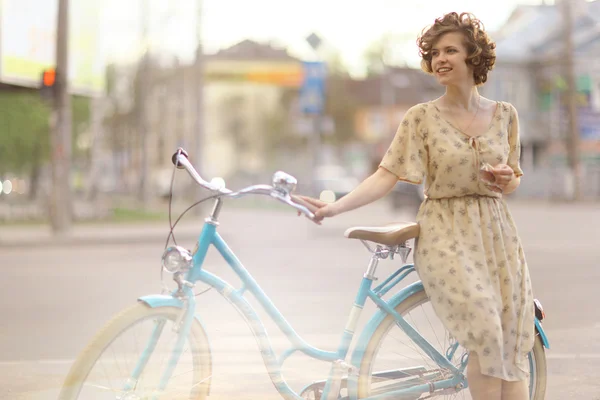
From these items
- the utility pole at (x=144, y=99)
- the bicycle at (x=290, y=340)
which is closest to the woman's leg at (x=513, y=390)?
the bicycle at (x=290, y=340)

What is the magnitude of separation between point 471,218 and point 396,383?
2.38ft

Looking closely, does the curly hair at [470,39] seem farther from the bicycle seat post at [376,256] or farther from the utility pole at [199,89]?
the utility pole at [199,89]

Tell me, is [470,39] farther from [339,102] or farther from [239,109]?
[239,109]

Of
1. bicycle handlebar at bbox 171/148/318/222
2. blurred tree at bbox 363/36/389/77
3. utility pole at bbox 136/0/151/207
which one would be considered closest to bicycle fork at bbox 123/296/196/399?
bicycle handlebar at bbox 171/148/318/222

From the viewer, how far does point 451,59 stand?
3.96 m

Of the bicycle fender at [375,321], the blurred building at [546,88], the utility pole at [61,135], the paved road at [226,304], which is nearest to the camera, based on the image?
the bicycle fender at [375,321]

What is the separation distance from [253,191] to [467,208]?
0.77 meters

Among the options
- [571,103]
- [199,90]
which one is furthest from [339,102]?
[199,90]

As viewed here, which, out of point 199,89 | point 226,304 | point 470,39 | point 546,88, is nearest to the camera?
point 470,39

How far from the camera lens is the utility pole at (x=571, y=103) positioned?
1774 inches

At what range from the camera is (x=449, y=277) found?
3.88 metres

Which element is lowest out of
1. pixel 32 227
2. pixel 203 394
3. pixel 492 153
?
pixel 32 227

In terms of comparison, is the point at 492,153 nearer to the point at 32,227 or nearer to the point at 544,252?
the point at 544,252

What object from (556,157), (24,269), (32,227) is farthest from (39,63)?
(556,157)
